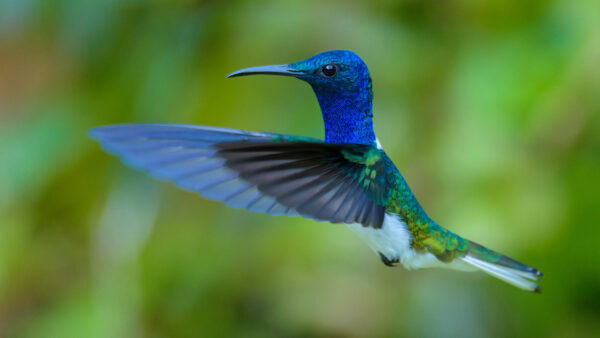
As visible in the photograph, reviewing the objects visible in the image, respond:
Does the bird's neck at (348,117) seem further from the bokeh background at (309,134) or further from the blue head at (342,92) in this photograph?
the bokeh background at (309,134)

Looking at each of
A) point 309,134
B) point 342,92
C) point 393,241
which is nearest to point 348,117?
point 342,92

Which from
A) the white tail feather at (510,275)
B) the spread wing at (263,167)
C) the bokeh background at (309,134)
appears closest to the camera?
the spread wing at (263,167)

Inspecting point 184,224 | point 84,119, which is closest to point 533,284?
point 184,224

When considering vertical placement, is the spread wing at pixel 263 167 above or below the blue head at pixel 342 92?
below

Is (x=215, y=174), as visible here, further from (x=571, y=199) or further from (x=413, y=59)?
(x=571, y=199)

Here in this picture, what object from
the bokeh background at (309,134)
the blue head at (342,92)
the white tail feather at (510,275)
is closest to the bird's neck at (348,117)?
the blue head at (342,92)
